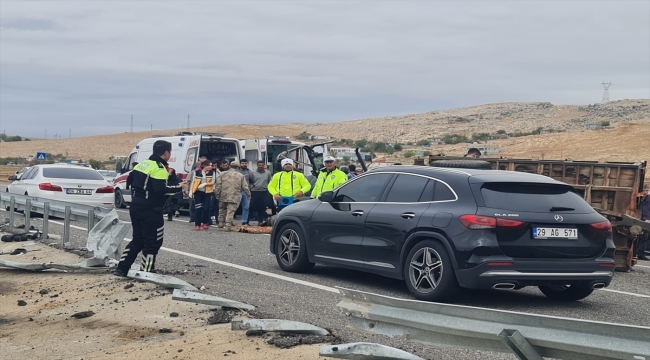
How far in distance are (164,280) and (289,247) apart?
2463 mm

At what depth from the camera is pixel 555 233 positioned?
355 inches

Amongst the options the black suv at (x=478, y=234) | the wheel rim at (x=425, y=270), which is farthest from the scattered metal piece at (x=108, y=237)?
the wheel rim at (x=425, y=270)

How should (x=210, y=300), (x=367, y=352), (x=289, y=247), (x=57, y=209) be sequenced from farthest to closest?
(x=57, y=209)
(x=289, y=247)
(x=210, y=300)
(x=367, y=352)

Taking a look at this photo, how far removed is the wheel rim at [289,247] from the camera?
11719 mm

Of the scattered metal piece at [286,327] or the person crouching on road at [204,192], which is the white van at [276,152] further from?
the scattered metal piece at [286,327]

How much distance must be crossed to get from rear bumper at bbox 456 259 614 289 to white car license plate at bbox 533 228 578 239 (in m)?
0.26

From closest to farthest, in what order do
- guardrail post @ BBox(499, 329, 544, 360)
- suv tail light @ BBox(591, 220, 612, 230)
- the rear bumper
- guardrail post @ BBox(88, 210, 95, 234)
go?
guardrail post @ BBox(499, 329, 544, 360) → the rear bumper → suv tail light @ BBox(591, 220, 612, 230) → guardrail post @ BBox(88, 210, 95, 234)

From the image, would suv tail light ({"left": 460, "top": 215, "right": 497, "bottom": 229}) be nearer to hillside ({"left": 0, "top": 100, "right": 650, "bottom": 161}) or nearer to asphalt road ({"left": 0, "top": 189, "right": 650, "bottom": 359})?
asphalt road ({"left": 0, "top": 189, "right": 650, "bottom": 359})

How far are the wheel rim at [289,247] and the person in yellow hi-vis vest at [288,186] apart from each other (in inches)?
247

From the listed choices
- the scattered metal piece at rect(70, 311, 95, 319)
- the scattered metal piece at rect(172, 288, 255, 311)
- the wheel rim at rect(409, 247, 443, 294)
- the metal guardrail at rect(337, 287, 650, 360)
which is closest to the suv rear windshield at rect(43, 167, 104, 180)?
the scattered metal piece at rect(70, 311, 95, 319)

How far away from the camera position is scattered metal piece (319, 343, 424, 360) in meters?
5.64

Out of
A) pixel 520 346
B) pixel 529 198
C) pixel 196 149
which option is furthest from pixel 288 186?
pixel 520 346

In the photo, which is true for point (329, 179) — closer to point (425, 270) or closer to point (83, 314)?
point (425, 270)

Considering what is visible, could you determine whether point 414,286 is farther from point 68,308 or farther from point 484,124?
point 484,124
